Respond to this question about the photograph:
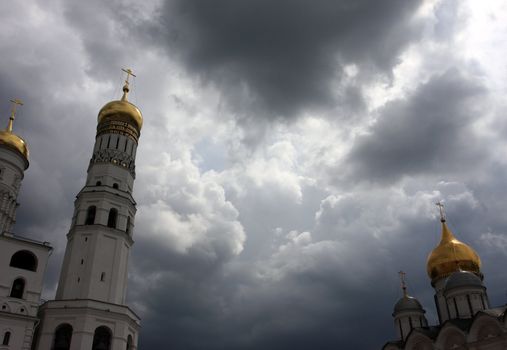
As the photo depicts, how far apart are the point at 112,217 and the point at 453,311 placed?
1010 inches

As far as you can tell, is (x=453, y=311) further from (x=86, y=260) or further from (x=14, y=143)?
(x=14, y=143)

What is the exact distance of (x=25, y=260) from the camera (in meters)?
30.9

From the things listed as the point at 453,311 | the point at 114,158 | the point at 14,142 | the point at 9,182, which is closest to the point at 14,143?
the point at 14,142

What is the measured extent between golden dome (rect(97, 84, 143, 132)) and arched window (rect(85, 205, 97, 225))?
24.3 ft

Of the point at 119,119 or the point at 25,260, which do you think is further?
the point at 119,119

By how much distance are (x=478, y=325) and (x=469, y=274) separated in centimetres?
616

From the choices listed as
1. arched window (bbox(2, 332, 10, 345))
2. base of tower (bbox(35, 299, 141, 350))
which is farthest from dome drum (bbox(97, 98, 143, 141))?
arched window (bbox(2, 332, 10, 345))

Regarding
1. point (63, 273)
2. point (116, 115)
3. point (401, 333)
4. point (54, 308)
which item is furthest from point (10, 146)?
point (401, 333)

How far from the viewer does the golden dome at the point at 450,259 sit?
1556 inches

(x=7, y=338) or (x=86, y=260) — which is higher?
(x=86, y=260)

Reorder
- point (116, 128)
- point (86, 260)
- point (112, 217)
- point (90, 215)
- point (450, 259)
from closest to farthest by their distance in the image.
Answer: point (86, 260), point (90, 215), point (112, 217), point (116, 128), point (450, 259)

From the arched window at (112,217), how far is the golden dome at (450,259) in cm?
2597

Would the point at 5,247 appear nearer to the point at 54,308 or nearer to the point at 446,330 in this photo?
the point at 54,308

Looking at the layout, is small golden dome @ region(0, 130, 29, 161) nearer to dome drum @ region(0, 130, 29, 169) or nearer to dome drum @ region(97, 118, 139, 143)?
dome drum @ region(0, 130, 29, 169)
